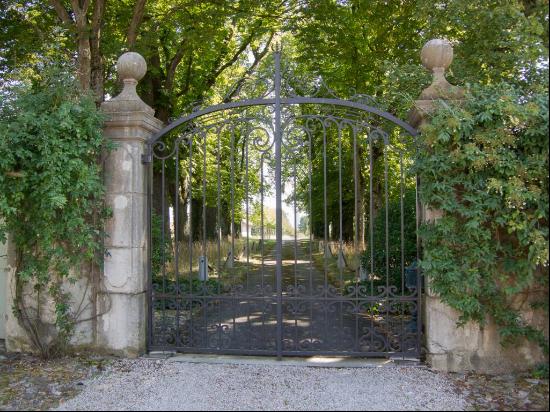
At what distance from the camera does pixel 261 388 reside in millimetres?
4605

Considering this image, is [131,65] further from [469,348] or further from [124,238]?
[469,348]

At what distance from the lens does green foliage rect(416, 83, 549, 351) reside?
182 inches

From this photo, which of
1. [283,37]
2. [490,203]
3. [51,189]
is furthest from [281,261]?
[283,37]

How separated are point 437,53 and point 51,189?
4563 mm

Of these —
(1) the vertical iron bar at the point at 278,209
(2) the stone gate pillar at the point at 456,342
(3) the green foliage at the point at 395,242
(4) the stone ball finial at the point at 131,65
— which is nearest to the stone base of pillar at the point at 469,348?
(2) the stone gate pillar at the point at 456,342

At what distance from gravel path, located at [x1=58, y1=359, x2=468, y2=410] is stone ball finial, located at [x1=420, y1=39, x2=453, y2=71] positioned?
11.3 feet

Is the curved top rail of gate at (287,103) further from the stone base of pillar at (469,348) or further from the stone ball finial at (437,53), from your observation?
the stone base of pillar at (469,348)

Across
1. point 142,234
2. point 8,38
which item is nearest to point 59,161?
point 142,234

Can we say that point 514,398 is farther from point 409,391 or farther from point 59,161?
point 59,161

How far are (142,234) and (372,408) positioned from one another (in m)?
3.28

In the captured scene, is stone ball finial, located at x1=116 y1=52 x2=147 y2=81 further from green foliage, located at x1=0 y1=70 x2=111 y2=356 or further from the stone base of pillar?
the stone base of pillar

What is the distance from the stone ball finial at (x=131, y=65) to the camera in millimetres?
5793

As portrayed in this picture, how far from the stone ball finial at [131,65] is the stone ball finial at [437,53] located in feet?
11.2

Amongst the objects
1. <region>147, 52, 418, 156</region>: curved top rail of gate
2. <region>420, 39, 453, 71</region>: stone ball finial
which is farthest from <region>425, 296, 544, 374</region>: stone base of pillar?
<region>420, 39, 453, 71</region>: stone ball finial
